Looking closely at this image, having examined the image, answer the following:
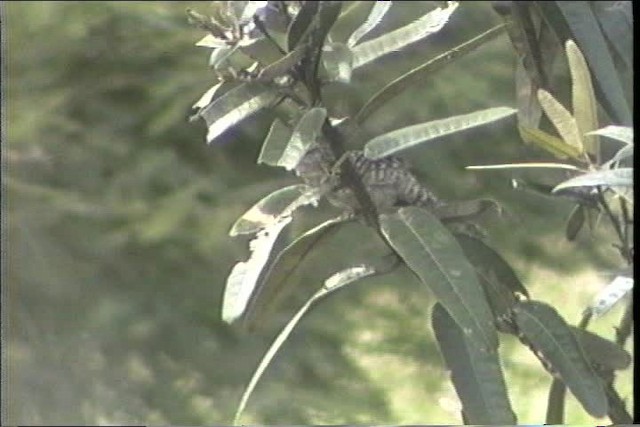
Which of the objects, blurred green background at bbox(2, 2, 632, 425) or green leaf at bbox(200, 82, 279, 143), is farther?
blurred green background at bbox(2, 2, 632, 425)

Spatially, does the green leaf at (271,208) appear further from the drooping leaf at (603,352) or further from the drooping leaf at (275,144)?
the drooping leaf at (603,352)

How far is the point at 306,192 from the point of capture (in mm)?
645

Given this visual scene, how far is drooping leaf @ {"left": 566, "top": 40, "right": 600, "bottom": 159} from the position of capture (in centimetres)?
62

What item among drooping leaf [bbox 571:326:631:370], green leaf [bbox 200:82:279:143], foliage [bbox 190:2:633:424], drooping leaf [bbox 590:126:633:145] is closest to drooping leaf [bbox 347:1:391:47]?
foliage [bbox 190:2:633:424]

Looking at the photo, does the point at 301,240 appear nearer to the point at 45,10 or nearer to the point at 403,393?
the point at 403,393

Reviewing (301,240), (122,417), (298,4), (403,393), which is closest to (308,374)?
(403,393)

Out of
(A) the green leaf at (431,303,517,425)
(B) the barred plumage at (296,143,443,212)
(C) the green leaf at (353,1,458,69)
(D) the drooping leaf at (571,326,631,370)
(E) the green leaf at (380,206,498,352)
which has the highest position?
(C) the green leaf at (353,1,458,69)

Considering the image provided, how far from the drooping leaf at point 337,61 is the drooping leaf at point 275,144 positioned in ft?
0.22

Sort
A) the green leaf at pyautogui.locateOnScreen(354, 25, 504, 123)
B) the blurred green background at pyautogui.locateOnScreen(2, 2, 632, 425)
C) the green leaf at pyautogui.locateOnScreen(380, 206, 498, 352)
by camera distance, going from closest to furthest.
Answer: the green leaf at pyautogui.locateOnScreen(380, 206, 498, 352) < the green leaf at pyautogui.locateOnScreen(354, 25, 504, 123) < the blurred green background at pyautogui.locateOnScreen(2, 2, 632, 425)

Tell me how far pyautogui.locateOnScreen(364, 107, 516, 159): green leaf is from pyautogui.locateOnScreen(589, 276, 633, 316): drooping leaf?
0.56ft

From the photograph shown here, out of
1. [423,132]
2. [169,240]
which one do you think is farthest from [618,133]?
[169,240]

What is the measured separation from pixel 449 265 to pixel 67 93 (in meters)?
0.73

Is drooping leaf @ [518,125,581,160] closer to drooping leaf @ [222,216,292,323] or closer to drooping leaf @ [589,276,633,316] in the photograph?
drooping leaf @ [589,276,633,316]

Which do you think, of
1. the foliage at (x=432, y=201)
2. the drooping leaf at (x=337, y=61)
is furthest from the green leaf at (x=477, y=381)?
the drooping leaf at (x=337, y=61)
